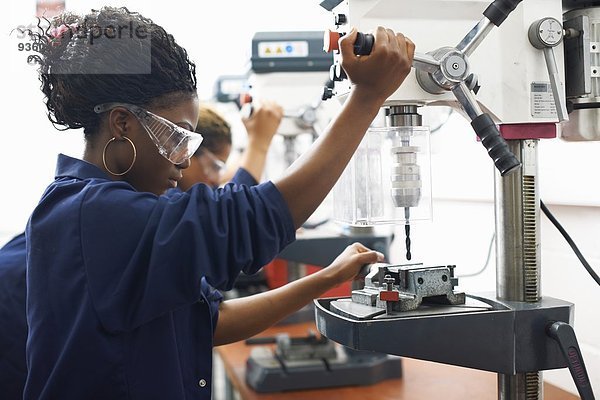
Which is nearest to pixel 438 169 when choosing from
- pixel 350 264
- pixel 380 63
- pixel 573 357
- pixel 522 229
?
pixel 350 264

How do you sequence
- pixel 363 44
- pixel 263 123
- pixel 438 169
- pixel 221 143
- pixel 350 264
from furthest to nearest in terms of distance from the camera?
pixel 221 143, pixel 438 169, pixel 263 123, pixel 350 264, pixel 363 44

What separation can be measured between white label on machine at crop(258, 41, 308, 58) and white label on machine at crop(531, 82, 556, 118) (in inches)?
47.1

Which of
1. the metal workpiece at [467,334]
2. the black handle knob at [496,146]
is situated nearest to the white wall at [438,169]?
the black handle knob at [496,146]

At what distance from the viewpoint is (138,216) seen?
2.89 feet

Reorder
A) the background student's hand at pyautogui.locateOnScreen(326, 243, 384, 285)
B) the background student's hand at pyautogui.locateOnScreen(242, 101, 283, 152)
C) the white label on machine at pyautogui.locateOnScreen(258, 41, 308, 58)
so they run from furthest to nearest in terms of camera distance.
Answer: the white label on machine at pyautogui.locateOnScreen(258, 41, 308, 58)
the background student's hand at pyautogui.locateOnScreen(242, 101, 283, 152)
the background student's hand at pyautogui.locateOnScreen(326, 243, 384, 285)

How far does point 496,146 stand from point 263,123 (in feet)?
3.12

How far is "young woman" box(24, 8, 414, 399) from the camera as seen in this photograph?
853 mm

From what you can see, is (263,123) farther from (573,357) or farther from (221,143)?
(573,357)

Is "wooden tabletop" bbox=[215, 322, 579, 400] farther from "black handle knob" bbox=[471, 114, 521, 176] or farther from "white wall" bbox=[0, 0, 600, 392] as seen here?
"black handle knob" bbox=[471, 114, 521, 176]

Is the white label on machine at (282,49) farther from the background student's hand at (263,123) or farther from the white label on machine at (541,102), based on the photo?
the white label on machine at (541,102)

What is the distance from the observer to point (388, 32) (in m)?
0.85

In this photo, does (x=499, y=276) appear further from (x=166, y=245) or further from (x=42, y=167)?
(x=42, y=167)

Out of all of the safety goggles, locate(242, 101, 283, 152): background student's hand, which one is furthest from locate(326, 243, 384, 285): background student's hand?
locate(242, 101, 283, 152): background student's hand

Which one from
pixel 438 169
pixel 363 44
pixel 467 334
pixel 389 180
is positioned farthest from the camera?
pixel 438 169
